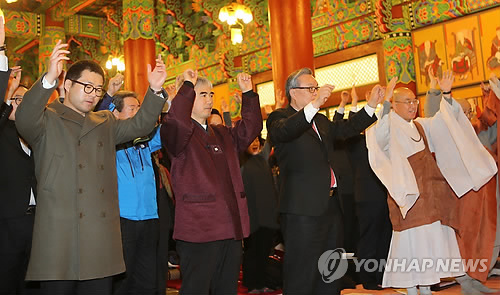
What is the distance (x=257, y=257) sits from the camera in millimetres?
4527

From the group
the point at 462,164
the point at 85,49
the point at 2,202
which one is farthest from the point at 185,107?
the point at 85,49

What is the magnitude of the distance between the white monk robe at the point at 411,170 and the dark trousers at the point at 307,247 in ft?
1.96

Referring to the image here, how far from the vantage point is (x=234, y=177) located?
2.89 meters

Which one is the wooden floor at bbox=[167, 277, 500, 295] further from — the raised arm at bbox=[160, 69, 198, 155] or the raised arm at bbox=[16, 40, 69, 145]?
the raised arm at bbox=[16, 40, 69, 145]

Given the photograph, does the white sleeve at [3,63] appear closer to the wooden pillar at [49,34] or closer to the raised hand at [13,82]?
the raised hand at [13,82]

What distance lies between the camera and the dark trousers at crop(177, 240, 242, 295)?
2.65 m

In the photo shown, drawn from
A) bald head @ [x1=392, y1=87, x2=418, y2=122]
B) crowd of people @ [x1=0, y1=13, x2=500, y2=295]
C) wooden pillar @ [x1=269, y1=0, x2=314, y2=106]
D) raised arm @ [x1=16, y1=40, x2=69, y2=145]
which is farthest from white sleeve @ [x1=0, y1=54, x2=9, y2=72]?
wooden pillar @ [x1=269, y1=0, x2=314, y2=106]

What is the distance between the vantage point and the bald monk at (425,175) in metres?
3.53

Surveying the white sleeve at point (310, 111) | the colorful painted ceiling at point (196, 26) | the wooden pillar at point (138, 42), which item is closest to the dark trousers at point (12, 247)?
the white sleeve at point (310, 111)

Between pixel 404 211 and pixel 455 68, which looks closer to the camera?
pixel 404 211

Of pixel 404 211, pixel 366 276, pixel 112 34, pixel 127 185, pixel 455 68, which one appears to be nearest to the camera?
pixel 127 185

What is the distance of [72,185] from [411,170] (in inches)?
89.0

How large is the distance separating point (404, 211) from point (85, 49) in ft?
40.8

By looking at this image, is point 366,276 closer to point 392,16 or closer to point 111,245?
point 111,245
